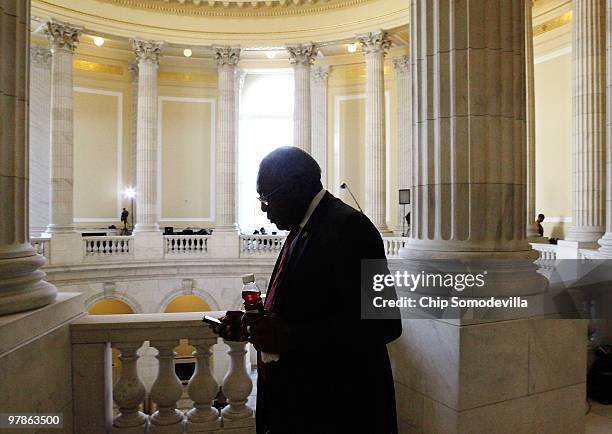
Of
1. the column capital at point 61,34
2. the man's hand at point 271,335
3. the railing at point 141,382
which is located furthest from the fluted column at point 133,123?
the man's hand at point 271,335

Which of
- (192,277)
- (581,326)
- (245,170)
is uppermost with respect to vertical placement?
(245,170)

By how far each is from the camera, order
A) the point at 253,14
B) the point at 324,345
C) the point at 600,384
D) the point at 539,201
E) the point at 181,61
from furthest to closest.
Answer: the point at 181,61 → the point at 253,14 → the point at 539,201 → the point at 600,384 → the point at 324,345

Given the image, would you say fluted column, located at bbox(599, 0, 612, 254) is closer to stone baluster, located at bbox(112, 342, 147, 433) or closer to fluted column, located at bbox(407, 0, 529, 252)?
fluted column, located at bbox(407, 0, 529, 252)

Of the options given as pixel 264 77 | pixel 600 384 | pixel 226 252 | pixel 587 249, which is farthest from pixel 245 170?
pixel 600 384

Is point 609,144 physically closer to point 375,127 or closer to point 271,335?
point 271,335

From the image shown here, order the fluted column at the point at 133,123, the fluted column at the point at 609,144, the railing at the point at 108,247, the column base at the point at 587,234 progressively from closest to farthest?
the fluted column at the point at 609,144 → the column base at the point at 587,234 → the railing at the point at 108,247 → the fluted column at the point at 133,123

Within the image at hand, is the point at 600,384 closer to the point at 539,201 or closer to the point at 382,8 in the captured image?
the point at 539,201

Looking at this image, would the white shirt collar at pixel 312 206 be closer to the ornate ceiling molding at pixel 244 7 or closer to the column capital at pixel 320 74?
the ornate ceiling molding at pixel 244 7

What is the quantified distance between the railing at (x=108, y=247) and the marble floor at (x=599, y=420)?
16.5 metres

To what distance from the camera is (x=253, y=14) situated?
20750mm

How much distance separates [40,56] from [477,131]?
21.4m

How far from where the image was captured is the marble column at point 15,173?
3258 mm

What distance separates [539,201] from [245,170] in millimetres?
13873

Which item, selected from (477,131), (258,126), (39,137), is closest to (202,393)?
(477,131)
